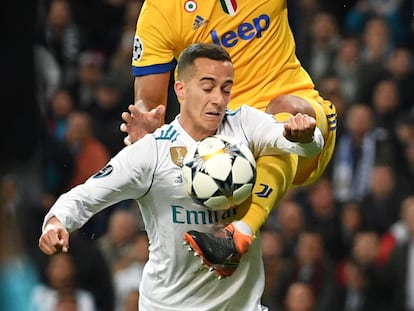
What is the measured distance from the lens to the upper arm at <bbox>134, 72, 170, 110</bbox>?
677 cm

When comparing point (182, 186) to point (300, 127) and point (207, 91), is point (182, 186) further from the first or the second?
point (300, 127)

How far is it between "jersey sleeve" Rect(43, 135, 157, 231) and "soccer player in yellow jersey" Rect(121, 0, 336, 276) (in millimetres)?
379

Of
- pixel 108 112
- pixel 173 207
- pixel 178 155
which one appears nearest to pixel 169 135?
pixel 178 155

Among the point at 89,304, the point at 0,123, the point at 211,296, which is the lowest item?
the point at 89,304

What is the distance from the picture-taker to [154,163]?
5977 mm

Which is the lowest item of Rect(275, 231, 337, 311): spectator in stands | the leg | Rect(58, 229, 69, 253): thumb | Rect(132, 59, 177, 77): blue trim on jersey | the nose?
Rect(275, 231, 337, 311): spectator in stands

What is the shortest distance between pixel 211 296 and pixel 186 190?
0.56 meters

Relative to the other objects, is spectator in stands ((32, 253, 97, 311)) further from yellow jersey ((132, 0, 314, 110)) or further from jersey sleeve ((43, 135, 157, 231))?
jersey sleeve ((43, 135, 157, 231))

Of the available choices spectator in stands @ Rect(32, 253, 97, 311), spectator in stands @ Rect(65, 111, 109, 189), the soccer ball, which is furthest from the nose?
spectator in stands @ Rect(65, 111, 109, 189)

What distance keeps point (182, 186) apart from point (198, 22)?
3.23ft

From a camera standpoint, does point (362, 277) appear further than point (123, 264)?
No

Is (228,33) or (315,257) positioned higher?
(228,33)

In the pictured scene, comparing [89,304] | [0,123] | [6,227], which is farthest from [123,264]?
[0,123]

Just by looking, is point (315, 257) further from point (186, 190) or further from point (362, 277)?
point (186, 190)
